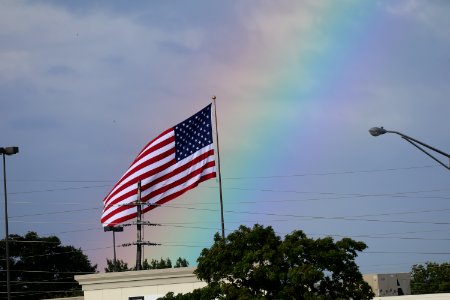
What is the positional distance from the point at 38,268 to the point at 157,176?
89056mm

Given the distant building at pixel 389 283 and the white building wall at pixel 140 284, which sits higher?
the white building wall at pixel 140 284

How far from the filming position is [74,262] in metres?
148

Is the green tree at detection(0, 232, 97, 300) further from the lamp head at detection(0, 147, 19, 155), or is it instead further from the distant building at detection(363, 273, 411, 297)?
the lamp head at detection(0, 147, 19, 155)

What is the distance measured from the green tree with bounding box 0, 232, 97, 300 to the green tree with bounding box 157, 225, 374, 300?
103m

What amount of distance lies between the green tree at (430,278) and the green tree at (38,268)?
188ft

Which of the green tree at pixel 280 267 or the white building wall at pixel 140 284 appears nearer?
the green tree at pixel 280 267

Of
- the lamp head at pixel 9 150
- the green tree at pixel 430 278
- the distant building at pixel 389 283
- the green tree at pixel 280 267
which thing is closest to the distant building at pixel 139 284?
the lamp head at pixel 9 150

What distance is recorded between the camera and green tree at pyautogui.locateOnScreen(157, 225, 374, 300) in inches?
1513

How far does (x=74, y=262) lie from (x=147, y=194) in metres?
91.7

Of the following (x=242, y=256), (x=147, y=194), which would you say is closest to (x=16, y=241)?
(x=147, y=194)

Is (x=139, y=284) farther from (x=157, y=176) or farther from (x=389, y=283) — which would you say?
(x=389, y=283)

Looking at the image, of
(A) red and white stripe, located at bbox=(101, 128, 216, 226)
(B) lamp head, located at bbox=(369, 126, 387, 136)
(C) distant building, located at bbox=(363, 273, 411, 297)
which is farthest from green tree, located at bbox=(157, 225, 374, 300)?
(C) distant building, located at bbox=(363, 273, 411, 297)

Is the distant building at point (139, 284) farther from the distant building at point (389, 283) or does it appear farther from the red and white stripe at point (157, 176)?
the distant building at point (389, 283)

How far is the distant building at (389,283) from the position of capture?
→ 94.2m
